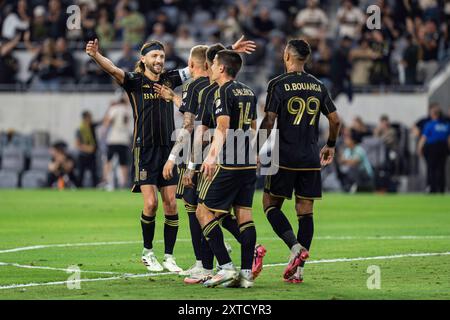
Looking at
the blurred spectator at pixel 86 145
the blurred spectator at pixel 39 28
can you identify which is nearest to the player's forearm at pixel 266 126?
Answer: the blurred spectator at pixel 86 145

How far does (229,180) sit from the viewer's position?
11234 millimetres

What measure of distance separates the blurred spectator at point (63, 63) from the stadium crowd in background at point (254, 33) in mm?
29

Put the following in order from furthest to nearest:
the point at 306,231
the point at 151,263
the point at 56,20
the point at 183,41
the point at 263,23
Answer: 1. the point at 56,20
2. the point at 263,23
3. the point at 183,41
4. the point at 151,263
5. the point at 306,231

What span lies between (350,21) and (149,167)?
20.2 meters

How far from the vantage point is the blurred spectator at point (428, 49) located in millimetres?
31812

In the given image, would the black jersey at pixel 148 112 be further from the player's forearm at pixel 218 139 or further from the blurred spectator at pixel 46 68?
the blurred spectator at pixel 46 68

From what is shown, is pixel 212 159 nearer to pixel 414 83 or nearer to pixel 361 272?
pixel 361 272

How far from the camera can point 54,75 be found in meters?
32.5

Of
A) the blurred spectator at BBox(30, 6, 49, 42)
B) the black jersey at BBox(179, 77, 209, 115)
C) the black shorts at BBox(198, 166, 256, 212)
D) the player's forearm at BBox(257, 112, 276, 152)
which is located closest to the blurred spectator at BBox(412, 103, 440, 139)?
the blurred spectator at BBox(30, 6, 49, 42)

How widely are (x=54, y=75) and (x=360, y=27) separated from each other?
888 cm

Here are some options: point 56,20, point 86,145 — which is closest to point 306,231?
point 86,145

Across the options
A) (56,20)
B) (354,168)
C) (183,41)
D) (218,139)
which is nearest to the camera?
(218,139)

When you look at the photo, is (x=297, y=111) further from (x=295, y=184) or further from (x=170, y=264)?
(x=170, y=264)

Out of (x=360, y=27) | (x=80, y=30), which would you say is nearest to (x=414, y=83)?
(x=360, y=27)
